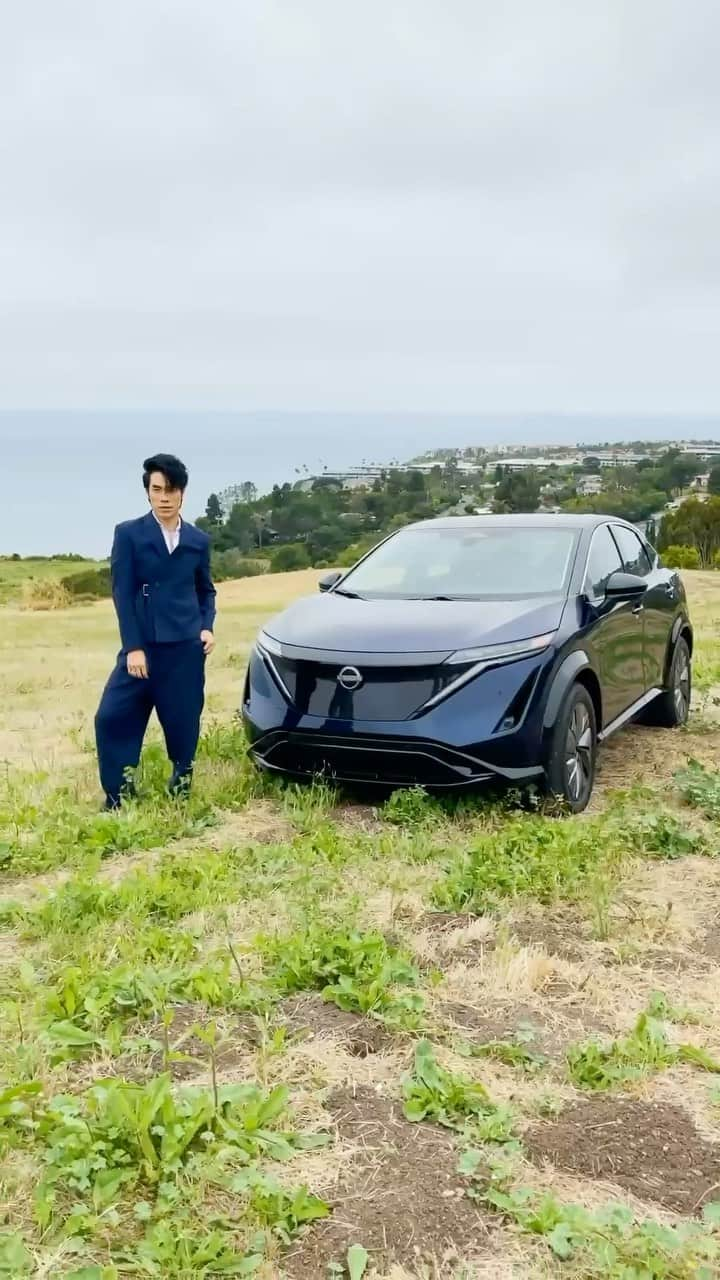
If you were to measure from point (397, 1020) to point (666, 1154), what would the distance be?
867 mm

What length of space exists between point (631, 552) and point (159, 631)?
3.46 m

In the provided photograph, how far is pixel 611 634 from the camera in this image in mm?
6129

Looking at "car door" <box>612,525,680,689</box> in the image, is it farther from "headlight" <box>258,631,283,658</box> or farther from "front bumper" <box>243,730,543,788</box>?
"headlight" <box>258,631,283,658</box>

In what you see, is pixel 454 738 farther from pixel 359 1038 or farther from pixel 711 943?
pixel 359 1038

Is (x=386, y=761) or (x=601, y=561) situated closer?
(x=386, y=761)

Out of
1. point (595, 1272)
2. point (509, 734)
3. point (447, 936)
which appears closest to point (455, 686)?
point (509, 734)

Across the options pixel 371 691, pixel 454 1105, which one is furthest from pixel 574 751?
pixel 454 1105

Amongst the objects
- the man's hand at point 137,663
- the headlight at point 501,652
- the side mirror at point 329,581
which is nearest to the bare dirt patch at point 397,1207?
the headlight at point 501,652

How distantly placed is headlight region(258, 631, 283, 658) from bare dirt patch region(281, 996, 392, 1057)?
2404 mm

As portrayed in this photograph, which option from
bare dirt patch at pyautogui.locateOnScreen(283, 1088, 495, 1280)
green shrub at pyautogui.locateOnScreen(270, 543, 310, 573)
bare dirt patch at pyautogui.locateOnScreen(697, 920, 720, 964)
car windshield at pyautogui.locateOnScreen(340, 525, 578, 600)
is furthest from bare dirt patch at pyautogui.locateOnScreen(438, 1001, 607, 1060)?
green shrub at pyautogui.locateOnScreen(270, 543, 310, 573)

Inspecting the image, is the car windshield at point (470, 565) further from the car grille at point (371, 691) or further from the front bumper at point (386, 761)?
the front bumper at point (386, 761)

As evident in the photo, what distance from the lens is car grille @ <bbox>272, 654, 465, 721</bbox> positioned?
502cm

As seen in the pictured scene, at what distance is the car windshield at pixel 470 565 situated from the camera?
5.93m

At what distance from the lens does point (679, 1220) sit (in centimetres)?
237
